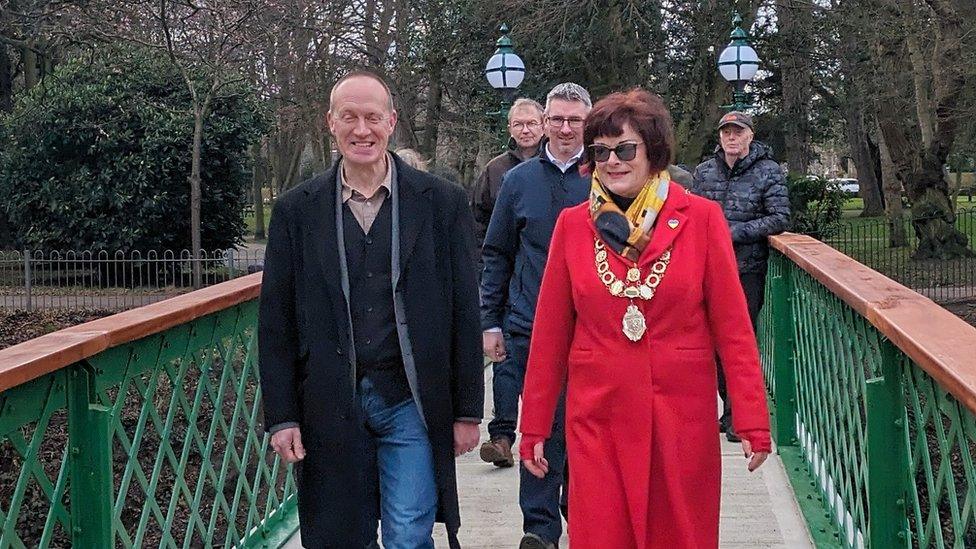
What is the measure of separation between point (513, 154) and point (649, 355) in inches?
139

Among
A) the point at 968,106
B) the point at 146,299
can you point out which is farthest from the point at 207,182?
the point at 968,106

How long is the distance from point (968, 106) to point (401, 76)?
10894mm

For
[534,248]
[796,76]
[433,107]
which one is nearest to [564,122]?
[534,248]

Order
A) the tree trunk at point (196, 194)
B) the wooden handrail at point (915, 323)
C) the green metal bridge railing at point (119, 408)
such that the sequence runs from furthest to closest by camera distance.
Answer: the tree trunk at point (196, 194) → the green metal bridge railing at point (119, 408) → the wooden handrail at point (915, 323)

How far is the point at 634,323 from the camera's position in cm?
328

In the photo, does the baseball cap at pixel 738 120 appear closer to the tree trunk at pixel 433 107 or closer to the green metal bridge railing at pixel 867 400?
the green metal bridge railing at pixel 867 400

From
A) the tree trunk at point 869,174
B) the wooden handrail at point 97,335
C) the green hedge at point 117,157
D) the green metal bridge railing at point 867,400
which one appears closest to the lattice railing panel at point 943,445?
the green metal bridge railing at point 867,400

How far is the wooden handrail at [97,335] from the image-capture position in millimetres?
2809

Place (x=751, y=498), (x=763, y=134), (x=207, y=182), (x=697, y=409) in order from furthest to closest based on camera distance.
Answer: (x=763, y=134) → (x=207, y=182) → (x=751, y=498) → (x=697, y=409)

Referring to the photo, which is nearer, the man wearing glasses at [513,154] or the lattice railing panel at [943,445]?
the lattice railing panel at [943,445]

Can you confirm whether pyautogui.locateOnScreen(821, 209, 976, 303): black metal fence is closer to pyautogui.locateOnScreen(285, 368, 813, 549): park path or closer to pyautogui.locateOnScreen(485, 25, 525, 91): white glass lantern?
pyautogui.locateOnScreen(485, 25, 525, 91): white glass lantern

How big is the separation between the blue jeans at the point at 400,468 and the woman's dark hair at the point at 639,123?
903mm

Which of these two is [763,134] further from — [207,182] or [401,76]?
[207,182]

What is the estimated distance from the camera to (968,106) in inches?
892
